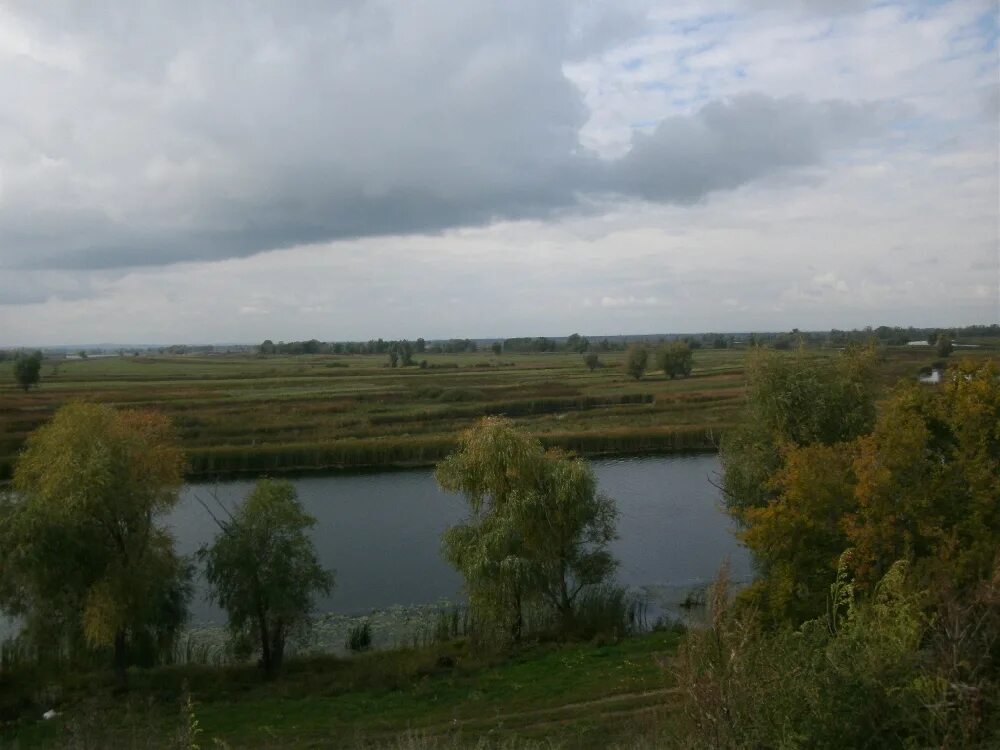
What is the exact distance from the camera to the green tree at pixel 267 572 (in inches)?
841

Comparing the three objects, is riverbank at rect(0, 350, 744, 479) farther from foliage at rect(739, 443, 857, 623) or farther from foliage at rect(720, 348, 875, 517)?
foliage at rect(739, 443, 857, 623)

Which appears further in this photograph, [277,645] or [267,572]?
[277,645]

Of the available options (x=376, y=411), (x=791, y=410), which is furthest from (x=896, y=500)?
(x=376, y=411)

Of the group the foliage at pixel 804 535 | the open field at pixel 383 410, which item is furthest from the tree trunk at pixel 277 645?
the open field at pixel 383 410

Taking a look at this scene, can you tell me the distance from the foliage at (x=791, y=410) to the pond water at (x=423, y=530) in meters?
3.90

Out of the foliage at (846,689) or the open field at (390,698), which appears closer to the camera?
the foliage at (846,689)

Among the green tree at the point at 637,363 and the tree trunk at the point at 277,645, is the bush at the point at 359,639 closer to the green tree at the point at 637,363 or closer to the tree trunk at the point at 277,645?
the tree trunk at the point at 277,645

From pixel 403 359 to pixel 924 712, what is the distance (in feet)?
395

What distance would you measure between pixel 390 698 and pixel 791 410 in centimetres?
1478

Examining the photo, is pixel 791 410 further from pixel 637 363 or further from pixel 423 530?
pixel 637 363

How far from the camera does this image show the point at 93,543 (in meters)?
20.3

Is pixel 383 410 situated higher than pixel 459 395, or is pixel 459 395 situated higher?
pixel 459 395

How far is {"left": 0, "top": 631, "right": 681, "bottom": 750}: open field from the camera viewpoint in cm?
1494

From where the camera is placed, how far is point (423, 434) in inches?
2233
